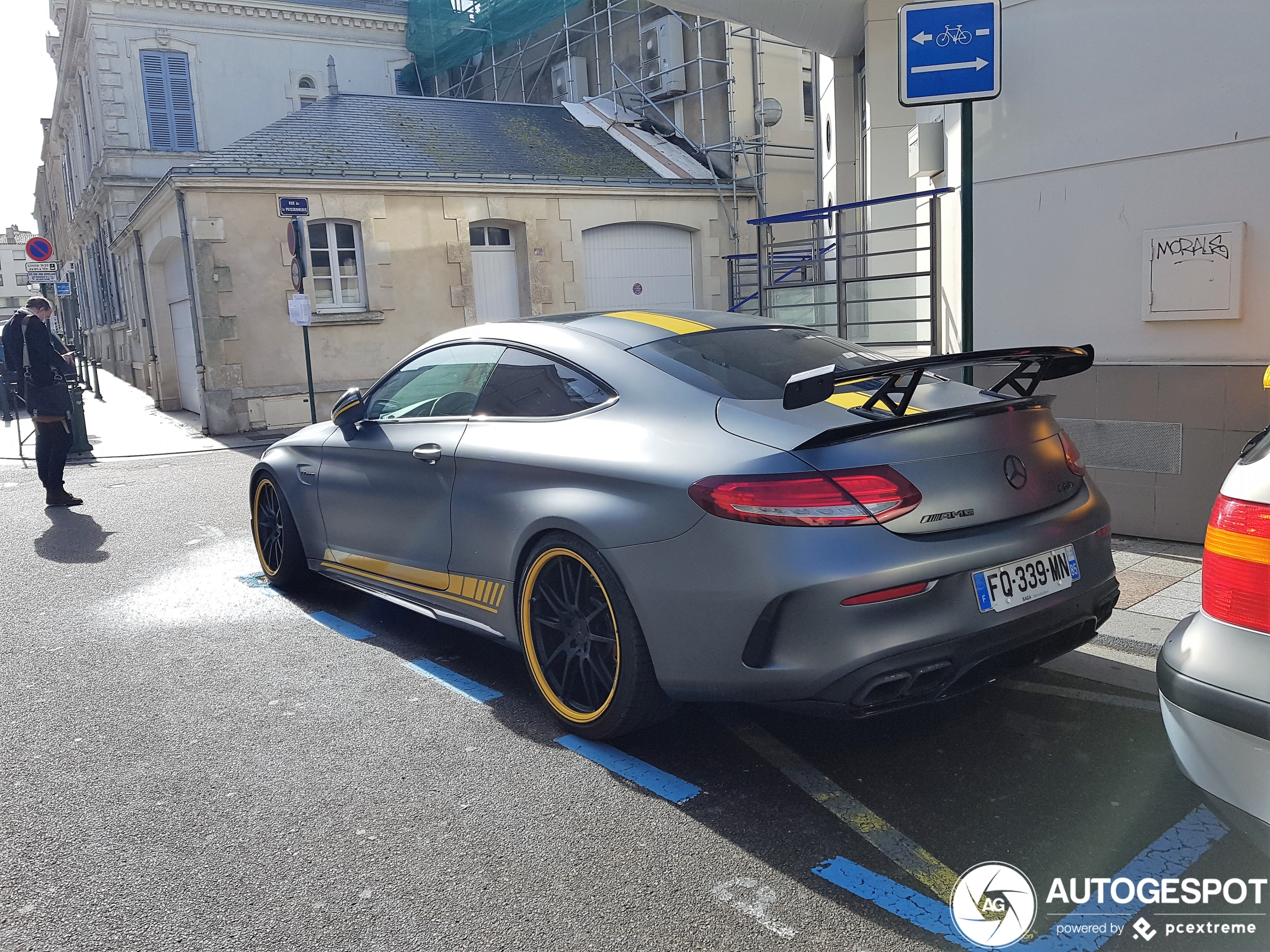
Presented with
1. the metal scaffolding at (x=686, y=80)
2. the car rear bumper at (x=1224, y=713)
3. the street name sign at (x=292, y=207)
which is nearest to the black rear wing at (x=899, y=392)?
the car rear bumper at (x=1224, y=713)

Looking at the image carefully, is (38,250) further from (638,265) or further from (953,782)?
(953,782)

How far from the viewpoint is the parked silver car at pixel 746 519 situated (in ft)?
9.87

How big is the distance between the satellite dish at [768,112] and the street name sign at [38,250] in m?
14.6

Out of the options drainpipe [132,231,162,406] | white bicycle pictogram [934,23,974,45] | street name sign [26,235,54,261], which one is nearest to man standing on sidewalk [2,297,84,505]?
white bicycle pictogram [934,23,974,45]

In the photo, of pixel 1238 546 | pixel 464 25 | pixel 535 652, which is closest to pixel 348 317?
pixel 535 652

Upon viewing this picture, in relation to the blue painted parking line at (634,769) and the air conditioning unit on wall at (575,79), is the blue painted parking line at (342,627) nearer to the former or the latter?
the blue painted parking line at (634,769)

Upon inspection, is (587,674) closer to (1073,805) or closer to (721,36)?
(1073,805)

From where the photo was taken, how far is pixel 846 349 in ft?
14.0

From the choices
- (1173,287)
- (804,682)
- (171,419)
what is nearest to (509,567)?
(804,682)

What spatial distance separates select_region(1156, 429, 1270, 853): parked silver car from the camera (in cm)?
212

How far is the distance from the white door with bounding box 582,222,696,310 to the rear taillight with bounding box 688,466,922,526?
667 inches

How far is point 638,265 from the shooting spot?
20578mm

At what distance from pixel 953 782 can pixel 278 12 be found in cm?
3422

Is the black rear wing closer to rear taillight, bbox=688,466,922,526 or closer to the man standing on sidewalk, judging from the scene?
rear taillight, bbox=688,466,922,526
